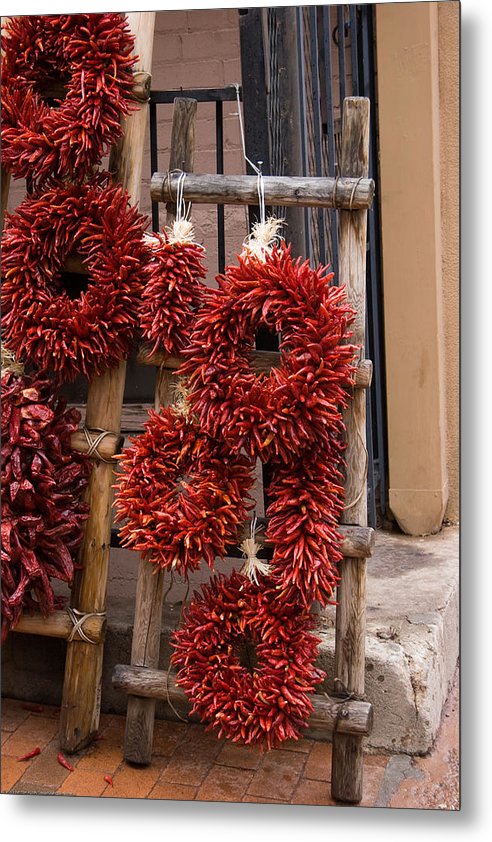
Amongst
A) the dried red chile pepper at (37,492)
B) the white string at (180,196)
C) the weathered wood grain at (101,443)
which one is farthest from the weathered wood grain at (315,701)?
the white string at (180,196)

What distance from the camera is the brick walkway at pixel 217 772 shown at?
1.87m

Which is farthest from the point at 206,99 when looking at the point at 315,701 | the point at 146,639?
the point at 315,701

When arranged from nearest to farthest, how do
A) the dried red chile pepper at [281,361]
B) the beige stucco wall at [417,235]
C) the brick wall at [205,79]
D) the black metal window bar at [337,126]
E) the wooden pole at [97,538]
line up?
the dried red chile pepper at [281,361] < the wooden pole at [97,538] < the black metal window bar at [337,126] < the beige stucco wall at [417,235] < the brick wall at [205,79]

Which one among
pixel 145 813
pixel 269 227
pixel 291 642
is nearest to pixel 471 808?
pixel 291 642

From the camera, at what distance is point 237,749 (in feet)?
6.58

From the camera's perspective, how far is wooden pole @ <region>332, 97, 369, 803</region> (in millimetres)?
1738

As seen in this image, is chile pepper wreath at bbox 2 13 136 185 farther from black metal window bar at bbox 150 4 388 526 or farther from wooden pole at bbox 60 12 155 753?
black metal window bar at bbox 150 4 388 526

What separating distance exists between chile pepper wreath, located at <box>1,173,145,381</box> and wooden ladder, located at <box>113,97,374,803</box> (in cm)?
8

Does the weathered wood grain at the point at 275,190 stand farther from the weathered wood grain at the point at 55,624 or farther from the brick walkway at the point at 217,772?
the brick walkway at the point at 217,772

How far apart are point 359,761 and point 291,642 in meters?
0.27

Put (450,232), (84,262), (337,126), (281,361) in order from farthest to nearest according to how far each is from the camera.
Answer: (337,126) < (450,232) < (84,262) < (281,361)

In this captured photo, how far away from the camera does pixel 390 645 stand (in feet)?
6.52

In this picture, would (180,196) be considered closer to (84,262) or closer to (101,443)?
(84,262)

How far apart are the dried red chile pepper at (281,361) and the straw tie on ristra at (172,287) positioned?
0.05 m
